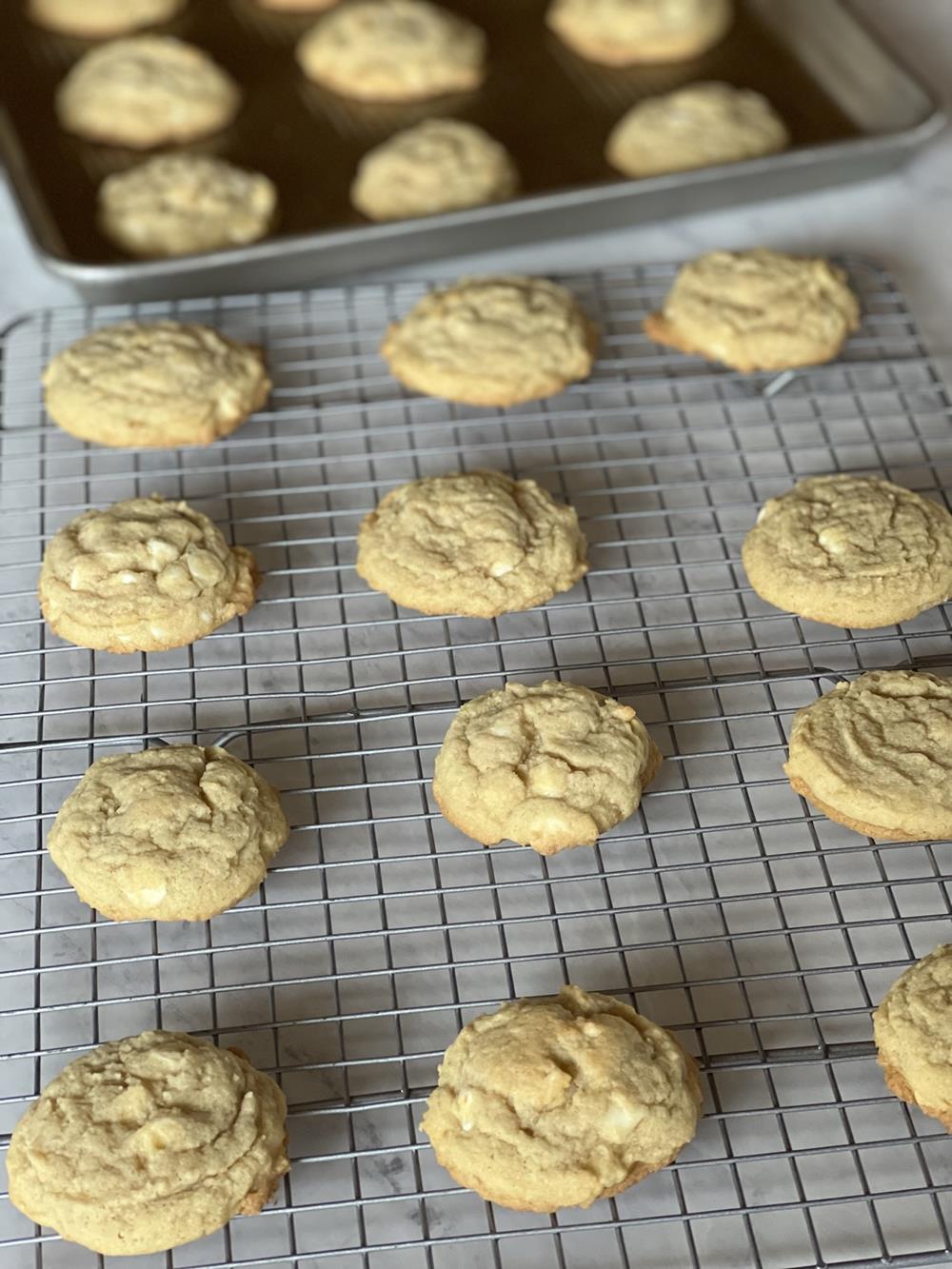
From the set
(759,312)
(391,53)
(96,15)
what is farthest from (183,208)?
(759,312)

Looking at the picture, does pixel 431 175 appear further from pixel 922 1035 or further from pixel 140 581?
pixel 922 1035

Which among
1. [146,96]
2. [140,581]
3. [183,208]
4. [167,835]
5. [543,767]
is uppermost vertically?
[146,96]

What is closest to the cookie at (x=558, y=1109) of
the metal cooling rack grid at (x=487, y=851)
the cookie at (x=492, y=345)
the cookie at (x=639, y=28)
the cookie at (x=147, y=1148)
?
the metal cooling rack grid at (x=487, y=851)

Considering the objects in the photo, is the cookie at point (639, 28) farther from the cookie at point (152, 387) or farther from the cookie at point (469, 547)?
the cookie at point (469, 547)

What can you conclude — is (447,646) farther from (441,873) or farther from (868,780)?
(868,780)

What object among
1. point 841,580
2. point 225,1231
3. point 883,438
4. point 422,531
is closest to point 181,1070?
point 225,1231
